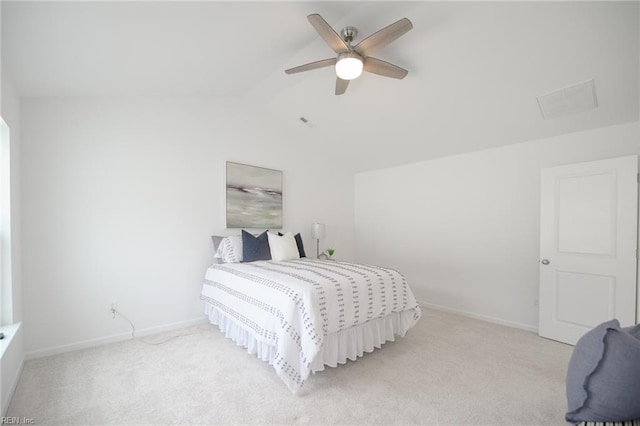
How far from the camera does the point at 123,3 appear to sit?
1.75 m

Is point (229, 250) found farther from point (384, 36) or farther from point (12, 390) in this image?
point (384, 36)

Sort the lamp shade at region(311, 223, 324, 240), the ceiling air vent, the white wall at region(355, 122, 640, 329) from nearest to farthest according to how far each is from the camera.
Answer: the ceiling air vent, the white wall at region(355, 122, 640, 329), the lamp shade at region(311, 223, 324, 240)

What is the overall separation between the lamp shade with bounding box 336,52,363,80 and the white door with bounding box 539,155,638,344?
2.35 meters

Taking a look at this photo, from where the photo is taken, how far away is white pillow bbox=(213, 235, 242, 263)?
3409mm

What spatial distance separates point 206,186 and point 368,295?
7.84 feet

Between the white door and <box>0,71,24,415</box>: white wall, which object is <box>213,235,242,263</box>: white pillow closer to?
<box>0,71,24,415</box>: white wall

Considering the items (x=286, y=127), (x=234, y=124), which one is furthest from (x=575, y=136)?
(x=234, y=124)

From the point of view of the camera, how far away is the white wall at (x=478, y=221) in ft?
10.5

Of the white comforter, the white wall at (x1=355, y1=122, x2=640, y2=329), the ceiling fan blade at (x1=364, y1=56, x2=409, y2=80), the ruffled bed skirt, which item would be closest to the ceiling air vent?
the white wall at (x1=355, y1=122, x2=640, y2=329)

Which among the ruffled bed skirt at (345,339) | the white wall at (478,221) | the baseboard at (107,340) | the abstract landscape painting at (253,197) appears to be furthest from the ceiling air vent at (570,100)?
the baseboard at (107,340)

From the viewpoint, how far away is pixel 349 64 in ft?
7.39

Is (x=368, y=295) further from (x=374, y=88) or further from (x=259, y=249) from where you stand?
(x=374, y=88)

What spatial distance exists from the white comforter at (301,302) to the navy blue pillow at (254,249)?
0.31 meters

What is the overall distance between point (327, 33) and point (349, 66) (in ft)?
1.03
